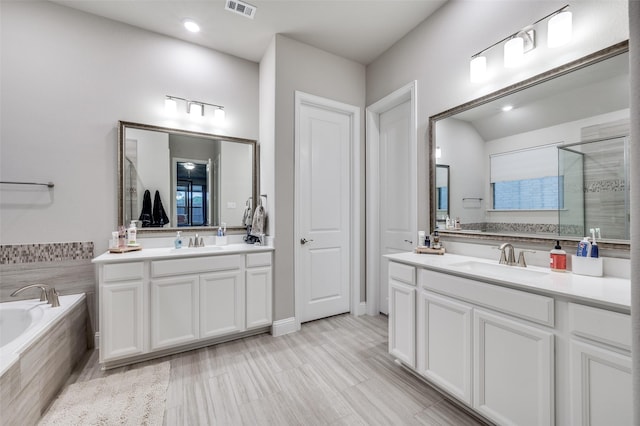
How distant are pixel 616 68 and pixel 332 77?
2.32 metres

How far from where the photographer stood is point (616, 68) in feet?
4.96

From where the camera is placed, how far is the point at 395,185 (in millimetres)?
3104

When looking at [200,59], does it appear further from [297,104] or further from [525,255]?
[525,255]

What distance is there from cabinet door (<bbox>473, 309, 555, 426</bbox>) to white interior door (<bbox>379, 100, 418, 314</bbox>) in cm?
128

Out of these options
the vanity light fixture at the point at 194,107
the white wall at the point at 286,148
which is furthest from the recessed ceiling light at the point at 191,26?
the white wall at the point at 286,148

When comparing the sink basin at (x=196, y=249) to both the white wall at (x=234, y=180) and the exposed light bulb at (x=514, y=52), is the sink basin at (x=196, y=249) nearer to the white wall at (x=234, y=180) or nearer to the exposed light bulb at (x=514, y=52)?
the white wall at (x=234, y=180)

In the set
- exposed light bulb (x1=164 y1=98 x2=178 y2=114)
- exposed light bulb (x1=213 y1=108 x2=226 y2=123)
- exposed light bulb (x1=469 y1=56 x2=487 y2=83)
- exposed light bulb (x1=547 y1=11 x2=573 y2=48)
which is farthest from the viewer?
exposed light bulb (x1=213 y1=108 x2=226 y2=123)

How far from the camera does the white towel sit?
2.89 meters

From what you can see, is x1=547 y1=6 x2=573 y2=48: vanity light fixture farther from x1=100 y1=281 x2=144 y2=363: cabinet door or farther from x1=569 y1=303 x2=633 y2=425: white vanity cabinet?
x1=100 y1=281 x2=144 y2=363: cabinet door

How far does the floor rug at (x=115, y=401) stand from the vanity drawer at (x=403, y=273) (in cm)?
179

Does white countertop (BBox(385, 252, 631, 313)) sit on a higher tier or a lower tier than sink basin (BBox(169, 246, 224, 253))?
lower

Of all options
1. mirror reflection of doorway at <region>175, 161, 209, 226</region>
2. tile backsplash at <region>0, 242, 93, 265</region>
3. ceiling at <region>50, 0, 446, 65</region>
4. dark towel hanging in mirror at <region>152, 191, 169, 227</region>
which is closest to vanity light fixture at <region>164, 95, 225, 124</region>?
mirror reflection of doorway at <region>175, 161, 209, 226</region>

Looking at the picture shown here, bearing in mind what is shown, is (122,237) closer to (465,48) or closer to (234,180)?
(234,180)

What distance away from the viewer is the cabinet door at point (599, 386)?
1.14 meters
